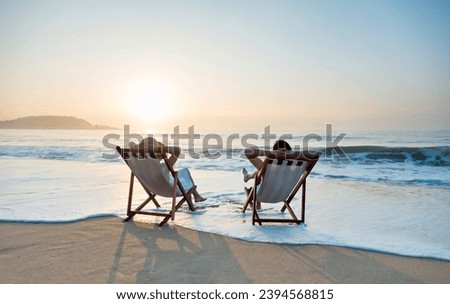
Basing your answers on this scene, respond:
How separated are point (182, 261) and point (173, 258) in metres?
0.13

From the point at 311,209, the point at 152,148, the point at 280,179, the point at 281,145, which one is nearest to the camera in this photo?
Result: the point at 152,148

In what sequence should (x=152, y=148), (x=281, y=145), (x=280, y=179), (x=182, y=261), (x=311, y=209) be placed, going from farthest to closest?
(x=311, y=209) → (x=281, y=145) → (x=280, y=179) → (x=152, y=148) → (x=182, y=261)

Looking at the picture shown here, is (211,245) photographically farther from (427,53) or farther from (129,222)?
(427,53)

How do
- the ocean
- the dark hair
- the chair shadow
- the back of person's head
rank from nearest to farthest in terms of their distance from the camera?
the chair shadow
the ocean
the back of person's head
the dark hair

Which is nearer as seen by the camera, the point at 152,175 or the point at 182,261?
the point at 182,261

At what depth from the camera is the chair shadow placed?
115 inches

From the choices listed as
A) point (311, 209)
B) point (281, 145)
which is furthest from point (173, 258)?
point (311, 209)

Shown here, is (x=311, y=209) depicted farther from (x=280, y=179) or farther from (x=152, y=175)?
(x=152, y=175)

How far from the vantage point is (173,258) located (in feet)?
11.2

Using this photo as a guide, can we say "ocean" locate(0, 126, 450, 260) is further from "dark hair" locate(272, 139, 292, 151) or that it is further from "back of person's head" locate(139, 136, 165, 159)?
"back of person's head" locate(139, 136, 165, 159)

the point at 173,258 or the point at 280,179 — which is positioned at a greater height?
the point at 280,179

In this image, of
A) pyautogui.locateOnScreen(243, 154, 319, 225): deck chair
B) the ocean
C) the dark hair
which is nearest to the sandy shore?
the ocean

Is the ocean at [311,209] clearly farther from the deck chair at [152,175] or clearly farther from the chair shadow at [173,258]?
the chair shadow at [173,258]

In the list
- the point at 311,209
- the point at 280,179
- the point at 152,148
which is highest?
the point at 152,148
